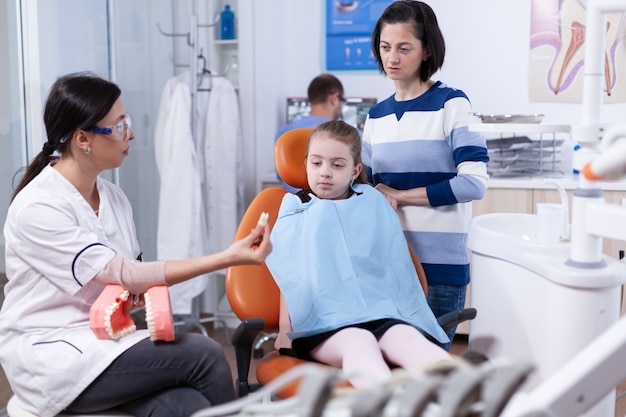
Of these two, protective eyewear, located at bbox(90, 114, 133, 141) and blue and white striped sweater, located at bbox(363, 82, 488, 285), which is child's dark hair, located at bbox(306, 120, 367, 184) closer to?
blue and white striped sweater, located at bbox(363, 82, 488, 285)

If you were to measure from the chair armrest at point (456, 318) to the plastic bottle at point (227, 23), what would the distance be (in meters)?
2.42

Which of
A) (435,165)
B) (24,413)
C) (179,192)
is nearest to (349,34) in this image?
(179,192)

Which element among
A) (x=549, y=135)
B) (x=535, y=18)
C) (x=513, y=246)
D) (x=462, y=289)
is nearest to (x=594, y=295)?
(x=513, y=246)

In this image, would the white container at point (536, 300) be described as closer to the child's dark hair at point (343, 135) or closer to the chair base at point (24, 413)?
the child's dark hair at point (343, 135)

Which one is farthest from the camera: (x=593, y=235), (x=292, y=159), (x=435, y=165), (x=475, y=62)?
(x=475, y=62)

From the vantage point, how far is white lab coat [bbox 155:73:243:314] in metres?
3.35

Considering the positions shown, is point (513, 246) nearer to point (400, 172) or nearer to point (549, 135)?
point (400, 172)

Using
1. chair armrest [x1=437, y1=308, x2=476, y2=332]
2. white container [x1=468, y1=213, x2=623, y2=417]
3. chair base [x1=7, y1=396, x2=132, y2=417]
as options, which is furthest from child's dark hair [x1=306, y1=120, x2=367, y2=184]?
chair base [x1=7, y1=396, x2=132, y2=417]

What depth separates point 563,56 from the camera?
3.61 m

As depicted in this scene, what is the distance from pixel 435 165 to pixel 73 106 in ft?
2.91

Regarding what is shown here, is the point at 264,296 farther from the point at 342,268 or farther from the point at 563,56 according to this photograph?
the point at 563,56

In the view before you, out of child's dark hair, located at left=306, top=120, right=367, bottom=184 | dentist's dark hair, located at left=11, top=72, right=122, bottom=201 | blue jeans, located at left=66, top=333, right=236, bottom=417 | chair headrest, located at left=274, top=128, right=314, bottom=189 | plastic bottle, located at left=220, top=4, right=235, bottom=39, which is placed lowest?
blue jeans, located at left=66, top=333, right=236, bottom=417

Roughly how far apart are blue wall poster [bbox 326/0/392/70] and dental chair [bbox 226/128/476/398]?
2014 millimetres

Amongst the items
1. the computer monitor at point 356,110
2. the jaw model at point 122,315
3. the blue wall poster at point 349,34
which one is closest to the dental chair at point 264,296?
the jaw model at point 122,315
